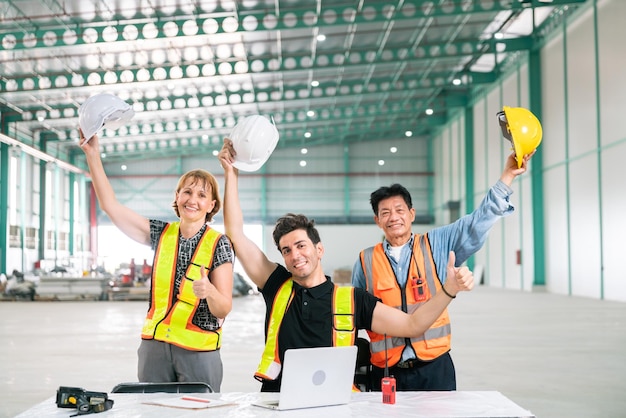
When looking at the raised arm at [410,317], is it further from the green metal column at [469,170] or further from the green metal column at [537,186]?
the green metal column at [469,170]

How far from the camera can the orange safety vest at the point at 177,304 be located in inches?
130

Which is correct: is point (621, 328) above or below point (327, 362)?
below

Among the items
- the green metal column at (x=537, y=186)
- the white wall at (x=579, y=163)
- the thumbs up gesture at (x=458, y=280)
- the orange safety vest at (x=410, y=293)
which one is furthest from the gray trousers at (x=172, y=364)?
the green metal column at (x=537, y=186)

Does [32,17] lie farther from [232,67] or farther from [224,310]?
[224,310]

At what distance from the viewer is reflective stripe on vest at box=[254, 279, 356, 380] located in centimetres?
318

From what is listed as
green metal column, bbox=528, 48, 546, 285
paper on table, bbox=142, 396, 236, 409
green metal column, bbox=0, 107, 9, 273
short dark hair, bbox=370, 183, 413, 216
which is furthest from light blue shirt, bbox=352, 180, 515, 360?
green metal column, bbox=0, 107, 9, 273

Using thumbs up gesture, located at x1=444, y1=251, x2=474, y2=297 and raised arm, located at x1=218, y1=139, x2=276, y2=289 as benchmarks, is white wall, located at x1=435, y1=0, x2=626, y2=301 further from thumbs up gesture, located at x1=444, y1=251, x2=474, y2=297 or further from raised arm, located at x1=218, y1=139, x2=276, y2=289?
raised arm, located at x1=218, y1=139, x2=276, y2=289

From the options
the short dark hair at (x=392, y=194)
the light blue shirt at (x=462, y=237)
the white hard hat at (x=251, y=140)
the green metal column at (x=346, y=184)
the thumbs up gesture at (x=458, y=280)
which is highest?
the green metal column at (x=346, y=184)

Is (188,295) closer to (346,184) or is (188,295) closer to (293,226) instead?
→ (293,226)

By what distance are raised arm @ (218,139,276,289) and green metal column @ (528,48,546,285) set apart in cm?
1994

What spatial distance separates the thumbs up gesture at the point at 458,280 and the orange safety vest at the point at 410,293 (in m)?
0.27

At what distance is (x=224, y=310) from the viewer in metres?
3.20

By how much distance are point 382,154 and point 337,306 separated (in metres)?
34.8

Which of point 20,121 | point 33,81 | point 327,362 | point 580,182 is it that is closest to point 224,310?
point 327,362
